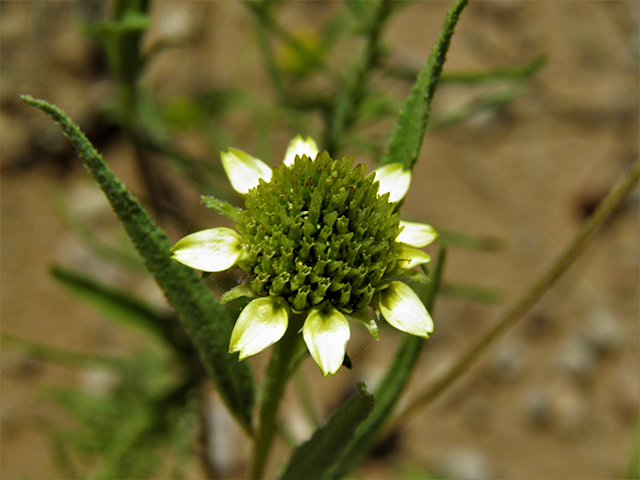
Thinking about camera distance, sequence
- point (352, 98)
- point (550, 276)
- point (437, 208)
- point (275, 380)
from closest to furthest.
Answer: point (275, 380) < point (550, 276) < point (352, 98) < point (437, 208)

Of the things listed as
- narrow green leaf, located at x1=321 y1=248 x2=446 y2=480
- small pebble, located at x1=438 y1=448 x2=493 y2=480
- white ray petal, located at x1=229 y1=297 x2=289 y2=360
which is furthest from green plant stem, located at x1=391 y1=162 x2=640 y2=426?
small pebble, located at x1=438 y1=448 x2=493 y2=480

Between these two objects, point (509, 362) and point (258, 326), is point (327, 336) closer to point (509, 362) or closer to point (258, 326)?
point (258, 326)

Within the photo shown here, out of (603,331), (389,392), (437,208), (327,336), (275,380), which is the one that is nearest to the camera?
(327,336)

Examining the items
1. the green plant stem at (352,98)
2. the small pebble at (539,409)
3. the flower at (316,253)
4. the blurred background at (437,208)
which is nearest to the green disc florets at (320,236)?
the flower at (316,253)

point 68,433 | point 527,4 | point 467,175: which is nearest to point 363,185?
point 68,433

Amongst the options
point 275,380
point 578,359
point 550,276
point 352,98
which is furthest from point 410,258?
point 578,359

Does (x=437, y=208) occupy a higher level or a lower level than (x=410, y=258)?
higher

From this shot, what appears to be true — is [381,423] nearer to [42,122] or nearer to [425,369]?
[425,369]

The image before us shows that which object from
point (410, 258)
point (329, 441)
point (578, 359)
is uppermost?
point (578, 359)
